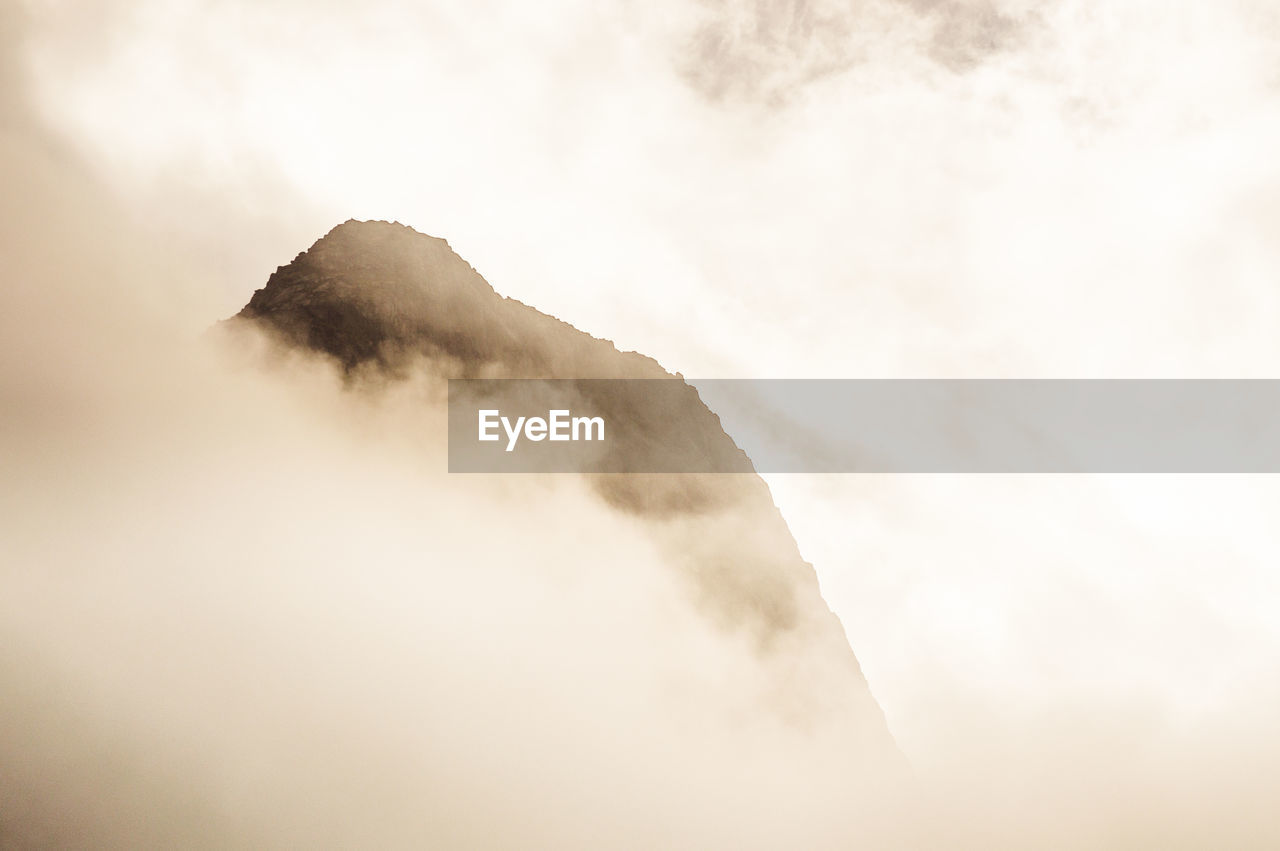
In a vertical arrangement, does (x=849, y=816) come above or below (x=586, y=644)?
below

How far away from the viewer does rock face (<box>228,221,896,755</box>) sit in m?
77.1

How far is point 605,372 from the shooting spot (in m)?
97.1

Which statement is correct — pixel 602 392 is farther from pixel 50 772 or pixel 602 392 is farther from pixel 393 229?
pixel 50 772

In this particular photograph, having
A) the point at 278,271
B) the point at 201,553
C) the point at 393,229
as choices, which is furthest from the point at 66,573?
the point at 393,229

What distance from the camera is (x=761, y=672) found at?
313ft

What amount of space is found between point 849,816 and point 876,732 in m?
12.8

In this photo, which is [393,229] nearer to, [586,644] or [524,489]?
[524,489]

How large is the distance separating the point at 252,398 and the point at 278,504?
444 inches

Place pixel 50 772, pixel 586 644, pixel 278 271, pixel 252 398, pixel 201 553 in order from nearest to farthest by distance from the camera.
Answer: pixel 50 772, pixel 201 553, pixel 252 398, pixel 278 271, pixel 586 644

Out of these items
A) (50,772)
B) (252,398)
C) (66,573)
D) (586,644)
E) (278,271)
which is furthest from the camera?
(586,644)

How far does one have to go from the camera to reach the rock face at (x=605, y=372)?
253 feet

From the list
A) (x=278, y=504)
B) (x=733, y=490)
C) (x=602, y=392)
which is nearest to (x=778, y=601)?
(x=733, y=490)

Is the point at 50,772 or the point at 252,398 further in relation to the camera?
the point at 252,398

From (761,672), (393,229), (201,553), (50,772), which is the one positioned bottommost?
(50,772)
